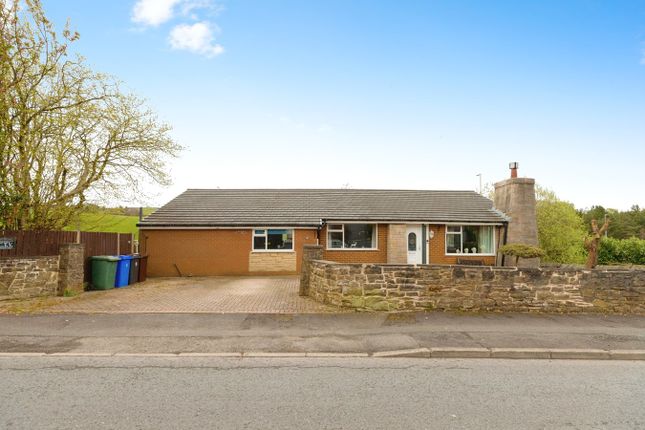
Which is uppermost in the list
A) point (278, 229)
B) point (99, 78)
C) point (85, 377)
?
point (99, 78)

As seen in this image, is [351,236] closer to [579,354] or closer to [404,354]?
[404,354]

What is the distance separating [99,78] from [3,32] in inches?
104

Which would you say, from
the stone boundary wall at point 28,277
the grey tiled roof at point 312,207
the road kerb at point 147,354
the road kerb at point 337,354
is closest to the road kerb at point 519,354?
the road kerb at point 337,354

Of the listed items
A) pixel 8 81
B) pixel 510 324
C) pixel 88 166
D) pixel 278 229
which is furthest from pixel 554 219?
pixel 8 81

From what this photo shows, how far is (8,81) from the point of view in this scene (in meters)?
11.5

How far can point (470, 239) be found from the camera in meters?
19.9

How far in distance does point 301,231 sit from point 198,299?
7.75 m

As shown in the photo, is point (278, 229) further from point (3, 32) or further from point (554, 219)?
point (554, 219)

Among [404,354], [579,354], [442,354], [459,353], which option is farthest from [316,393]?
[579,354]

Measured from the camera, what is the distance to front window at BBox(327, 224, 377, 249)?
1961 centimetres

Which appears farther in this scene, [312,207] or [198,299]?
[312,207]

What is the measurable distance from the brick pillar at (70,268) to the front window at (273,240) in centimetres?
765

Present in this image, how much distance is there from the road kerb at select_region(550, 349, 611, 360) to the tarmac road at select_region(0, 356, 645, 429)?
0.71 ft

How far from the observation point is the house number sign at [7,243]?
Result: 1080 centimetres
